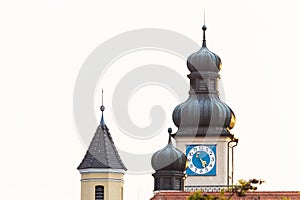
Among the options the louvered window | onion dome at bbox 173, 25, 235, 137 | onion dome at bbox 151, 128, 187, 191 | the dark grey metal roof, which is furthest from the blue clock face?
the louvered window

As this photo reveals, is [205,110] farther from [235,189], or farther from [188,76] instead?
[235,189]

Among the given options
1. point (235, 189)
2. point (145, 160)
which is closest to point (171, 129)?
point (145, 160)

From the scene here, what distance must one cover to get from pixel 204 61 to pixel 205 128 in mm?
3872

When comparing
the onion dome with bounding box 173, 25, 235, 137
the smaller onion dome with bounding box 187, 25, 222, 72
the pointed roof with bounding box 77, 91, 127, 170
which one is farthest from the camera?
the smaller onion dome with bounding box 187, 25, 222, 72

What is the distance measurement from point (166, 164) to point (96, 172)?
459 centimetres

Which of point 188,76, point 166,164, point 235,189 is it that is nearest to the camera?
point 235,189

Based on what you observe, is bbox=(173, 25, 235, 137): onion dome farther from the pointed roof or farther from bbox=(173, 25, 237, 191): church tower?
the pointed roof

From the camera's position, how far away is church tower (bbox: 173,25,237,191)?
141 meters

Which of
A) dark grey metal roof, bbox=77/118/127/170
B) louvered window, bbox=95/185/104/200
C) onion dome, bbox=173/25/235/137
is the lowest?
louvered window, bbox=95/185/104/200

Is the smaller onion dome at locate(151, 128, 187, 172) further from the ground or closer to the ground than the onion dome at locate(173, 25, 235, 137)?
closer to the ground

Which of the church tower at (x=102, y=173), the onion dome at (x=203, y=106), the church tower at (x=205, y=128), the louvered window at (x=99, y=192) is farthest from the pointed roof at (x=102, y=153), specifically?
the onion dome at (x=203, y=106)

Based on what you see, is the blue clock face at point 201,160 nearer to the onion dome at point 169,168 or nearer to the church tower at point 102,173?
the church tower at point 102,173

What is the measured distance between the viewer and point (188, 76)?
5674 inches

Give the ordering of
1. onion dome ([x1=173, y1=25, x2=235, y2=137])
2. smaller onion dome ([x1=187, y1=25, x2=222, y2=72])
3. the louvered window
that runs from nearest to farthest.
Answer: the louvered window
onion dome ([x1=173, y1=25, x2=235, y2=137])
smaller onion dome ([x1=187, y1=25, x2=222, y2=72])
